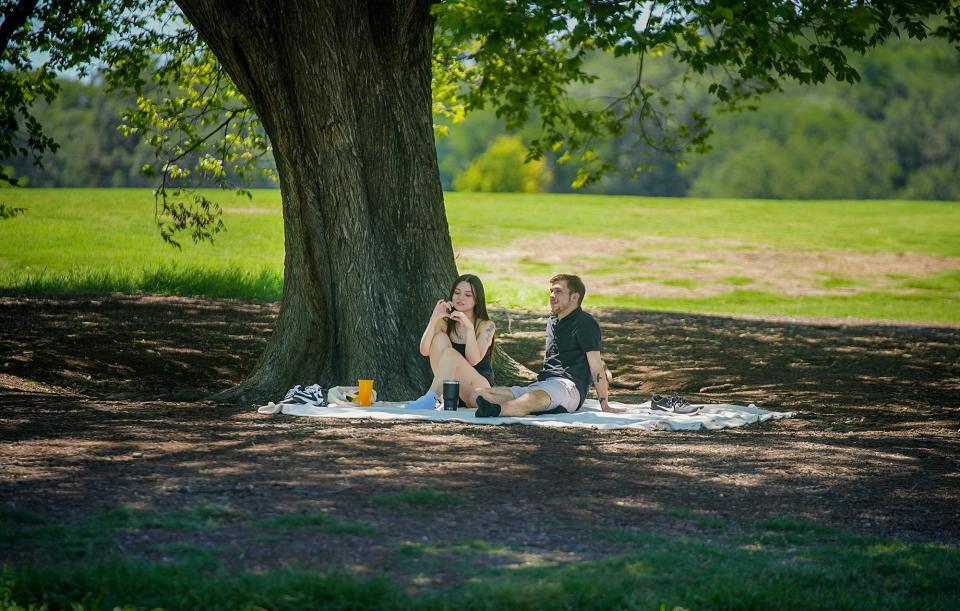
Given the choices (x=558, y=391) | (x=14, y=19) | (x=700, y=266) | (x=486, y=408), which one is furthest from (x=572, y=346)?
(x=700, y=266)

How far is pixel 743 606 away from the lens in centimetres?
442

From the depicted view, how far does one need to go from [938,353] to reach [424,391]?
8270 millimetres

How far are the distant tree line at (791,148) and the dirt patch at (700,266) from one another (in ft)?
62.9

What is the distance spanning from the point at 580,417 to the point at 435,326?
1.43 meters

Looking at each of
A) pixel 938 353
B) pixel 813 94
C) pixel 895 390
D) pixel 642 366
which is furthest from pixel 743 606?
pixel 813 94

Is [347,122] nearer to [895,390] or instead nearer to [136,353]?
[136,353]

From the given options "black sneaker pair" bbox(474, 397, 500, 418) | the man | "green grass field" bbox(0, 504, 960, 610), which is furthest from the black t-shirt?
"green grass field" bbox(0, 504, 960, 610)

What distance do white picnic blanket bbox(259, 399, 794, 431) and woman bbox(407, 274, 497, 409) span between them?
25cm

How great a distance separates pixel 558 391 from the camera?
8.96 m

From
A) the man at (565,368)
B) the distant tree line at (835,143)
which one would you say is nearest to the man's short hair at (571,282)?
the man at (565,368)

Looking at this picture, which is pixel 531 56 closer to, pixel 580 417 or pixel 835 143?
pixel 580 417

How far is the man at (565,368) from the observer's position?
8.87 m

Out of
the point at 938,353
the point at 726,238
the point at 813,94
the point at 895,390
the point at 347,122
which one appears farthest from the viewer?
the point at 813,94

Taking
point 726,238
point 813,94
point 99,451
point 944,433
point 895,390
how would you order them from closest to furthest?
1. point 99,451
2. point 944,433
3. point 895,390
4. point 726,238
5. point 813,94
